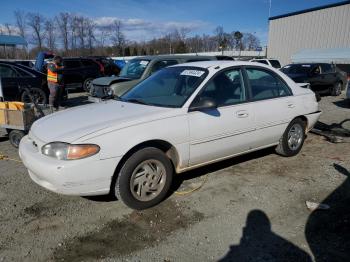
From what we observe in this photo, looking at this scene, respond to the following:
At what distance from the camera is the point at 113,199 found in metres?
4.17

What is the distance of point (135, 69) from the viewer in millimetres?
9680

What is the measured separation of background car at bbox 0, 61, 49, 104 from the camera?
1096 centimetres

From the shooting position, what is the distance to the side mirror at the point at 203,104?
4047 mm

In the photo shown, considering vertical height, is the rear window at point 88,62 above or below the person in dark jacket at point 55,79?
above

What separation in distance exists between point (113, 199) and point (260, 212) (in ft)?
5.88

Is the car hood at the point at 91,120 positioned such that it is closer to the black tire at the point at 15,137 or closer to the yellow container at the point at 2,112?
the black tire at the point at 15,137

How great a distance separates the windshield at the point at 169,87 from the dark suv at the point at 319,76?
1021 centimetres

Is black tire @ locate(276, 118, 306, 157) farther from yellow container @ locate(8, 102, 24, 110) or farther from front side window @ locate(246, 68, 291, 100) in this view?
yellow container @ locate(8, 102, 24, 110)

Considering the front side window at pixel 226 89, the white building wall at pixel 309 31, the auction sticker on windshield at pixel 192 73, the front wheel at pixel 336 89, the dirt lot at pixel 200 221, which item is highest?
the white building wall at pixel 309 31

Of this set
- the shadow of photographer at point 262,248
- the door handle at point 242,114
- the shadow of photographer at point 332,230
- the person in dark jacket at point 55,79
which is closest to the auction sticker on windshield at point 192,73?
the door handle at point 242,114

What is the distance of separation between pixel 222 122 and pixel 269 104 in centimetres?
106

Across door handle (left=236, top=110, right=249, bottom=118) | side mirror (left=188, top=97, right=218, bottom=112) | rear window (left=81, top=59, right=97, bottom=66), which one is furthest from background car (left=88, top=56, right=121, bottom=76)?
side mirror (left=188, top=97, right=218, bottom=112)

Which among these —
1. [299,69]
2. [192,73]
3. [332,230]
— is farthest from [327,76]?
[332,230]

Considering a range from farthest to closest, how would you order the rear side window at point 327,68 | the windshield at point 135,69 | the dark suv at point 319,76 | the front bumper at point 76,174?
the rear side window at point 327,68 → the dark suv at point 319,76 → the windshield at point 135,69 → the front bumper at point 76,174
